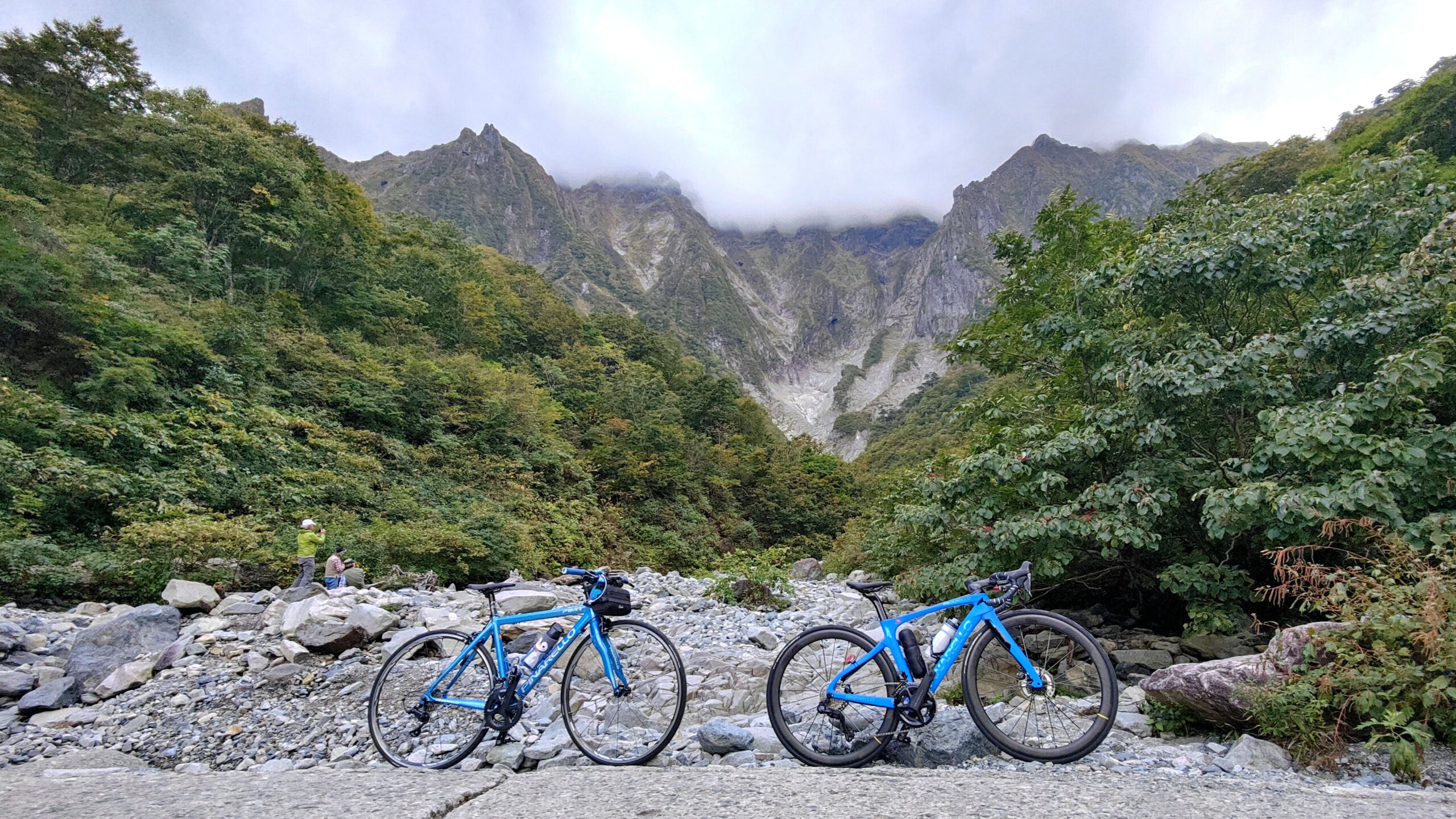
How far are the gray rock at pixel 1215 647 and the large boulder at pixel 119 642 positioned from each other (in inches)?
410

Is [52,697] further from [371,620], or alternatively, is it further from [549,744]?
[549,744]

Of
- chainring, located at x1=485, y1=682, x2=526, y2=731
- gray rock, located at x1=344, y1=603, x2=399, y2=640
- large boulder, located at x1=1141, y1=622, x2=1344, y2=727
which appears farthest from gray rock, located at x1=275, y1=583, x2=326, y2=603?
large boulder, located at x1=1141, y1=622, x2=1344, y2=727

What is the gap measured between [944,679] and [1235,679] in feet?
6.01

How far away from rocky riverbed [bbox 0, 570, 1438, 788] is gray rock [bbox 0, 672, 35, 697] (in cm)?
1

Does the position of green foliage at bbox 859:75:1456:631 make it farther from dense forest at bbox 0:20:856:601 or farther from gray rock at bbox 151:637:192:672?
dense forest at bbox 0:20:856:601

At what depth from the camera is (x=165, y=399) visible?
11812 millimetres

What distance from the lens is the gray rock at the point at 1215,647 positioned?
5516 millimetres

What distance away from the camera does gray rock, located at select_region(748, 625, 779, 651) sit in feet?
24.4

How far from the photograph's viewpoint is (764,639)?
24.8ft

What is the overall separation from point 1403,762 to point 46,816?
6.29 metres

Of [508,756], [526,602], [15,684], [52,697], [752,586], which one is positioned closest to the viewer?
[508,756]

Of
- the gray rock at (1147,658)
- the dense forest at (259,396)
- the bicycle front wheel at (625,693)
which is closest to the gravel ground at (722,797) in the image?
the bicycle front wheel at (625,693)

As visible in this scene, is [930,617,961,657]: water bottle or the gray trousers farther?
the gray trousers

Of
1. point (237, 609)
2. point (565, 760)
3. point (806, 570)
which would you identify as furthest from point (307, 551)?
point (806, 570)
